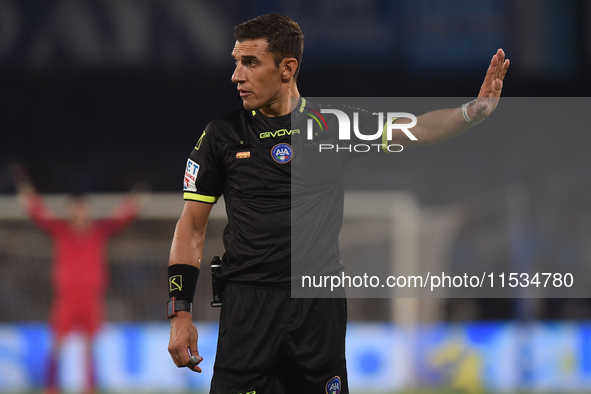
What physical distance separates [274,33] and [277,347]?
4.34 feet

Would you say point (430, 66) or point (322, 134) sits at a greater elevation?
point (430, 66)

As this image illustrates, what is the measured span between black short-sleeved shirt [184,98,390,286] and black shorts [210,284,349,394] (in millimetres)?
108

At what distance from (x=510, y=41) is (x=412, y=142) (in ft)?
28.0

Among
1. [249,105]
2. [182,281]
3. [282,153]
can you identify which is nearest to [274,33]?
[249,105]

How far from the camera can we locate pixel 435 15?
35.1 ft

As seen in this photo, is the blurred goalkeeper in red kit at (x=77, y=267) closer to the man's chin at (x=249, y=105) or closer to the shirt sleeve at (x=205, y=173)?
the shirt sleeve at (x=205, y=173)

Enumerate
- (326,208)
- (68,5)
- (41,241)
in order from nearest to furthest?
(326,208) → (41,241) → (68,5)

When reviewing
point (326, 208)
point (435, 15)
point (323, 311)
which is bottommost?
point (323, 311)

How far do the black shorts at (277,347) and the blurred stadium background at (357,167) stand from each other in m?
4.79

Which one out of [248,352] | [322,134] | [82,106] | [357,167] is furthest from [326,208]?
[82,106]

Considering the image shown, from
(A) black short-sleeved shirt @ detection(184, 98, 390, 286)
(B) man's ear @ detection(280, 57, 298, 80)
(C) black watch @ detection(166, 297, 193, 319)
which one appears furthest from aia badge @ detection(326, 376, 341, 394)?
(B) man's ear @ detection(280, 57, 298, 80)

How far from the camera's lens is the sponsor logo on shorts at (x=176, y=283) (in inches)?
114

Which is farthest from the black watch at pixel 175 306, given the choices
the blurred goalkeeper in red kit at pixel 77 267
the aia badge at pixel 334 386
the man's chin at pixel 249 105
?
the blurred goalkeeper in red kit at pixel 77 267

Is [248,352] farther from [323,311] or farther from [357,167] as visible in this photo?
[357,167]
